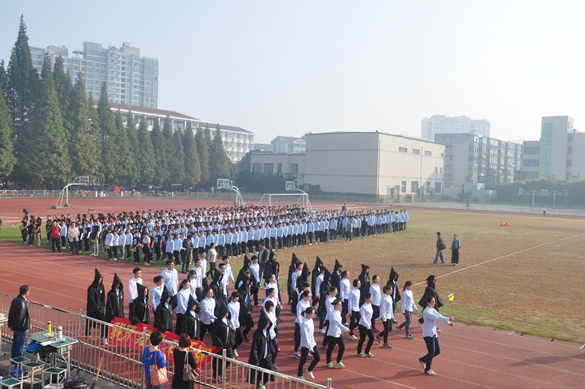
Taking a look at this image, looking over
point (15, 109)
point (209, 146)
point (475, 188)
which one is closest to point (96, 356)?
point (15, 109)

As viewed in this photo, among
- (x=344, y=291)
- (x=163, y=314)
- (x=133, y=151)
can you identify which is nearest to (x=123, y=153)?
(x=133, y=151)

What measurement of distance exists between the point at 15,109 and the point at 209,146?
112ft

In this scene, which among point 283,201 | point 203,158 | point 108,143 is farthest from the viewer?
point 203,158

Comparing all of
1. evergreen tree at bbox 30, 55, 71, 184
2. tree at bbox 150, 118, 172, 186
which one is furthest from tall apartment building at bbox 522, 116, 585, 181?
evergreen tree at bbox 30, 55, 71, 184

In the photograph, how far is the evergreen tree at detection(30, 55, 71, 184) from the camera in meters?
50.3

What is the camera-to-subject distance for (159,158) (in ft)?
227

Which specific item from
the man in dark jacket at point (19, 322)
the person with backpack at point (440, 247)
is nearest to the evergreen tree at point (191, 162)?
the person with backpack at point (440, 247)

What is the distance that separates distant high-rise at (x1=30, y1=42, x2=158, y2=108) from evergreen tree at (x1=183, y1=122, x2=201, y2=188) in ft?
290

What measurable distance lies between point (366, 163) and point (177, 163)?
29.9 meters

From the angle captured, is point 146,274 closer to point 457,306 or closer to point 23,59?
point 457,306

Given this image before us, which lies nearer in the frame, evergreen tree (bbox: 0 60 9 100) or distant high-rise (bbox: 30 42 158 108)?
evergreen tree (bbox: 0 60 9 100)

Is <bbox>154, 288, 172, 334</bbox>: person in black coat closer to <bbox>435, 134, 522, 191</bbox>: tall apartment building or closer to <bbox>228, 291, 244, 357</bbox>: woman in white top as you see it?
<bbox>228, 291, 244, 357</bbox>: woman in white top

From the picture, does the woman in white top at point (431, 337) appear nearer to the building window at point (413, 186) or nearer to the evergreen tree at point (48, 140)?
the evergreen tree at point (48, 140)

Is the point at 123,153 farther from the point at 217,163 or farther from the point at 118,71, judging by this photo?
the point at 118,71
